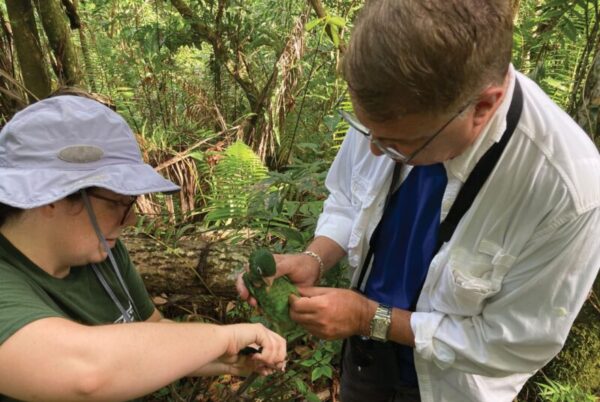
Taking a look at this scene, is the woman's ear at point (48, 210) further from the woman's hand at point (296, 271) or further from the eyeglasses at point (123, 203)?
the woman's hand at point (296, 271)

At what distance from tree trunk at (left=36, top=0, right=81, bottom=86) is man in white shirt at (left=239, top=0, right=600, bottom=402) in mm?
4002

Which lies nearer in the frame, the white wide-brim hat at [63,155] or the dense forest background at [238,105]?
the white wide-brim hat at [63,155]

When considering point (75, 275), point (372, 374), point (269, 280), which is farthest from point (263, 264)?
point (372, 374)

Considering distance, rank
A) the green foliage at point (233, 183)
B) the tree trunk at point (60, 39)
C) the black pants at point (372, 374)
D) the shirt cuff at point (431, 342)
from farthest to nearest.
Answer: the tree trunk at point (60, 39) < the green foliage at point (233, 183) < the black pants at point (372, 374) < the shirt cuff at point (431, 342)

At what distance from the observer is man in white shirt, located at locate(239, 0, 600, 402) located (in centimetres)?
124

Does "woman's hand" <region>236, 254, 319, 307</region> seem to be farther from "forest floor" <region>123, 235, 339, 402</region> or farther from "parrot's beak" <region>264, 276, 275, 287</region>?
"forest floor" <region>123, 235, 339, 402</region>

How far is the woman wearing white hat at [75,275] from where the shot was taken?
1242mm

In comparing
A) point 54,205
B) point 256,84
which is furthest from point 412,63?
point 256,84

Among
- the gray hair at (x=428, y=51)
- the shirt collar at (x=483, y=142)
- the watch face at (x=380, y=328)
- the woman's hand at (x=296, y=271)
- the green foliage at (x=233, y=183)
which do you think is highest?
the gray hair at (x=428, y=51)

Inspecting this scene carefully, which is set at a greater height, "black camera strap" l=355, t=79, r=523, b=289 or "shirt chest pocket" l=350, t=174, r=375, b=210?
"black camera strap" l=355, t=79, r=523, b=289

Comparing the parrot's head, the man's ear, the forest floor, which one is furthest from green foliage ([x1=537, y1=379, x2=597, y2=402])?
the man's ear

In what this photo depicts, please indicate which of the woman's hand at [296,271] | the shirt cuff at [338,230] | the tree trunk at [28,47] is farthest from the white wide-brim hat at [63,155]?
the tree trunk at [28,47]

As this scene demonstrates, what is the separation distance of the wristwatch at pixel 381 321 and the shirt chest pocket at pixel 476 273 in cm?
28

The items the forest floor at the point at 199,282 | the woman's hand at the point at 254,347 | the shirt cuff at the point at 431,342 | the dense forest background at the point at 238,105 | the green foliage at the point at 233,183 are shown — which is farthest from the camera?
the green foliage at the point at 233,183
